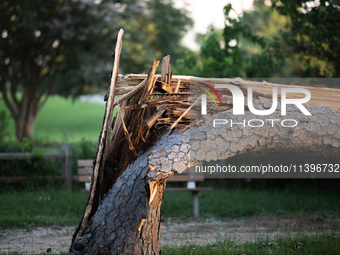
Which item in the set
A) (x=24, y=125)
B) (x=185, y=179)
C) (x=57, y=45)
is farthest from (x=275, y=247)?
(x=24, y=125)

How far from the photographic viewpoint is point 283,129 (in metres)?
3.00

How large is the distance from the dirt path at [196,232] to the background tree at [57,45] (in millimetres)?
8579

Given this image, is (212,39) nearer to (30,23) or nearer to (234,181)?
(234,181)

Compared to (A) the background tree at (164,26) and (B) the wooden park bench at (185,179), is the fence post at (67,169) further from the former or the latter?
(A) the background tree at (164,26)

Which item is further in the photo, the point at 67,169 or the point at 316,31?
the point at 67,169

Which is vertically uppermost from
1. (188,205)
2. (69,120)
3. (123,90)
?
(69,120)

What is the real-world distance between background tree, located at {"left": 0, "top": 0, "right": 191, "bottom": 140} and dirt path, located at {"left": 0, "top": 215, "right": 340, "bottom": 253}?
8579mm

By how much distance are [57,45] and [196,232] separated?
39.0ft

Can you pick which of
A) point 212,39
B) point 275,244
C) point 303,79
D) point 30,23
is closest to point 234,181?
point 303,79

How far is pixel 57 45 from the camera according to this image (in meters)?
13.8

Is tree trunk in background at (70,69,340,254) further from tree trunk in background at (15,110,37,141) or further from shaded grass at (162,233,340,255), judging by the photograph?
tree trunk in background at (15,110,37,141)

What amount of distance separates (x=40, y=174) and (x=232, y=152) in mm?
5503

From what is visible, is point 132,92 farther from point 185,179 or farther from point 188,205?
point 188,205

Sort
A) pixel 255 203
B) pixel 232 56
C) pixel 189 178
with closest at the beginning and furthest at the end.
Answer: pixel 189 178, pixel 255 203, pixel 232 56
